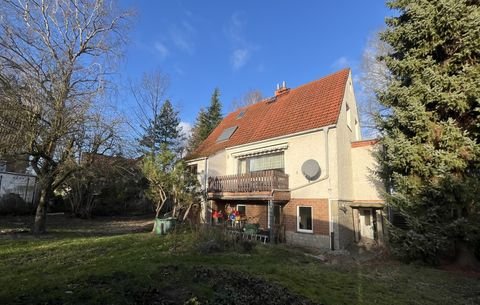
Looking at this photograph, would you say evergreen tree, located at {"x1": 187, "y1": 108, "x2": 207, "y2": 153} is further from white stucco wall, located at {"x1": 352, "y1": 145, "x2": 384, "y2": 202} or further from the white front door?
the white front door

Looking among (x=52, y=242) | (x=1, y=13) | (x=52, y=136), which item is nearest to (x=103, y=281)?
(x=52, y=242)

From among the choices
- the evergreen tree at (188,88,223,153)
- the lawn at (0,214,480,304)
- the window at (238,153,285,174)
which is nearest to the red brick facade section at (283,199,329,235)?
the window at (238,153,285,174)

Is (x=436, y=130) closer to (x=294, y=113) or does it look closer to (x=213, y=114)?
(x=294, y=113)

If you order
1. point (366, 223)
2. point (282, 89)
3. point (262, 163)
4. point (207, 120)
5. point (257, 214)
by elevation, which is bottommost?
point (366, 223)

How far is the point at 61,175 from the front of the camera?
568 inches

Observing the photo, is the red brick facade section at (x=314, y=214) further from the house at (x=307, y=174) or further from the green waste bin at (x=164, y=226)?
the green waste bin at (x=164, y=226)

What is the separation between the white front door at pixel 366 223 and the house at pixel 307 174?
5 centimetres

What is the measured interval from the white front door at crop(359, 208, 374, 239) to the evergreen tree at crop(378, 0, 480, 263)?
4.10 m

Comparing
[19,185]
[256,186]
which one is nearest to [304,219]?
[256,186]

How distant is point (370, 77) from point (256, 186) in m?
14.4

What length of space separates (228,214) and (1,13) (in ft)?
49.5

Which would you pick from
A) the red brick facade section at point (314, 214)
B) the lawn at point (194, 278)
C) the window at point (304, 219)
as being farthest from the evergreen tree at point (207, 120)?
the lawn at point (194, 278)

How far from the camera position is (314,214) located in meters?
14.4

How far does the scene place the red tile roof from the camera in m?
15.8
